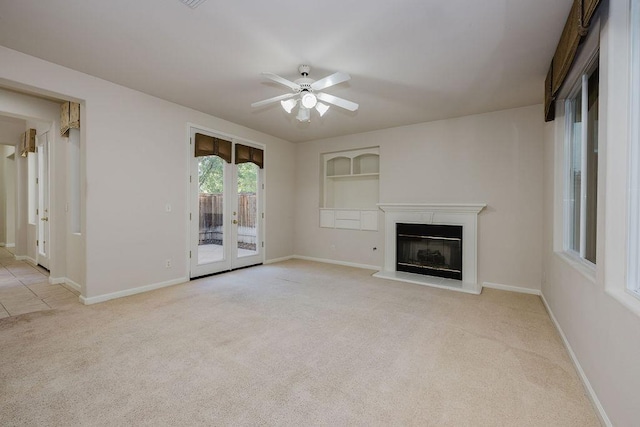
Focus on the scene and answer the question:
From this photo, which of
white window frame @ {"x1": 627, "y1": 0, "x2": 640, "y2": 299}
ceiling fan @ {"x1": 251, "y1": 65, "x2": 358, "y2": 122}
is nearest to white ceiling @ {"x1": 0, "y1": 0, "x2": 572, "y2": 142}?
ceiling fan @ {"x1": 251, "y1": 65, "x2": 358, "y2": 122}

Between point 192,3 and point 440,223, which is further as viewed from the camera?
point 440,223

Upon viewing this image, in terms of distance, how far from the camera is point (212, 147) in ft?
15.3

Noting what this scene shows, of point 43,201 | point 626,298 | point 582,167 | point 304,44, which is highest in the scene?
point 304,44

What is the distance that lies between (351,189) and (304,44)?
377cm

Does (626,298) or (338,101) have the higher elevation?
(338,101)

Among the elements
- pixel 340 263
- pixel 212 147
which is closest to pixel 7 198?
pixel 212 147

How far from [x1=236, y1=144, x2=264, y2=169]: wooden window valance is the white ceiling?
4.35 feet

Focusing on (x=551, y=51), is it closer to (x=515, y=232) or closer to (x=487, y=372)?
(x=515, y=232)

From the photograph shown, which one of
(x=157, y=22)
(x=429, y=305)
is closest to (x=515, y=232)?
(x=429, y=305)

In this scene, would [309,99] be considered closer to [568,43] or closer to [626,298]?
[568,43]

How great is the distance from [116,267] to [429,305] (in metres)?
3.92

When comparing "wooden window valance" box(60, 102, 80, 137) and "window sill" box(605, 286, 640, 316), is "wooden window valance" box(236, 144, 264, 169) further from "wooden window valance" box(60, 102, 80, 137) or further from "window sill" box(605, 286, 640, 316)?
"window sill" box(605, 286, 640, 316)

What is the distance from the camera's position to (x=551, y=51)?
8.66ft

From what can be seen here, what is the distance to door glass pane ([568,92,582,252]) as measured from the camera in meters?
2.64
